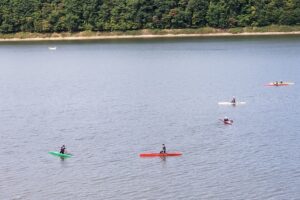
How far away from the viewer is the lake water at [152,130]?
51062mm

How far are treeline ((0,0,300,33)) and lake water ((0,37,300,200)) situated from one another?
49638 millimetres

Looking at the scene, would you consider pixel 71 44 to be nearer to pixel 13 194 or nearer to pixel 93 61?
pixel 93 61

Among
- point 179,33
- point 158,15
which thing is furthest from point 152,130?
point 179,33

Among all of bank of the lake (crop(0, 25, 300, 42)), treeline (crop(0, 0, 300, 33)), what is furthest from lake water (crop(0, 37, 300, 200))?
bank of the lake (crop(0, 25, 300, 42))

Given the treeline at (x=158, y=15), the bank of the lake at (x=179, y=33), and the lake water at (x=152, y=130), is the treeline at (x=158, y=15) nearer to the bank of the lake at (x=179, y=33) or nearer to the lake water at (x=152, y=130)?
the bank of the lake at (x=179, y=33)

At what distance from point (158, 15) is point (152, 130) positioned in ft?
401

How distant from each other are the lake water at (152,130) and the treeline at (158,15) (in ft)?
163

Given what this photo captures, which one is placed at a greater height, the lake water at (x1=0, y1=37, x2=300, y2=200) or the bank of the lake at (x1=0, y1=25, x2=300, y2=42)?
the lake water at (x1=0, y1=37, x2=300, y2=200)

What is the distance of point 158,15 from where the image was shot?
18875 cm

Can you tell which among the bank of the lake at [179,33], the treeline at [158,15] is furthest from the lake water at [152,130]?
the bank of the lake at [179,33]

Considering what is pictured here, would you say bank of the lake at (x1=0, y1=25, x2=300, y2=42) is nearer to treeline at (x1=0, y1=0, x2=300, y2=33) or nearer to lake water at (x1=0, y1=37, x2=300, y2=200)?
treeline at (x1=0, y1=0, x2=300, y2=33)

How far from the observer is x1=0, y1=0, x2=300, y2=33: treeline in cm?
18300

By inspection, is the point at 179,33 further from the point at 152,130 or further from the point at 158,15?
the point at 152,130

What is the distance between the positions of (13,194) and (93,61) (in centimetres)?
9424
